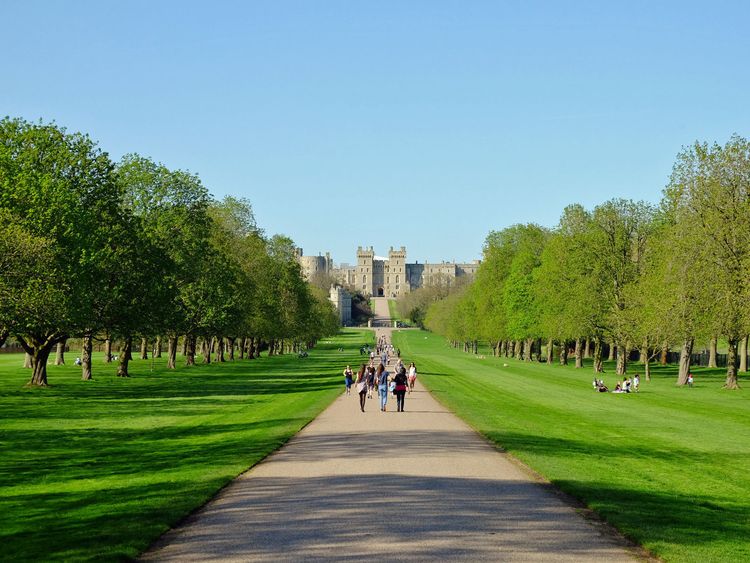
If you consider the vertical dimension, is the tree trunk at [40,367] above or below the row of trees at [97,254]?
below

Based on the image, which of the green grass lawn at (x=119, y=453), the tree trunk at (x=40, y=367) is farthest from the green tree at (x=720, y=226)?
the tree trunk at (x=40, y=367)

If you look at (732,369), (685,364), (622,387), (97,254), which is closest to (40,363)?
(97,254)

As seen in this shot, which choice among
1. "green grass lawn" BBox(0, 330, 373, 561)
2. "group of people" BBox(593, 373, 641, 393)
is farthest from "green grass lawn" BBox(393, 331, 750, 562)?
"green grass lawn" BBox(0, 330, 373, 561)

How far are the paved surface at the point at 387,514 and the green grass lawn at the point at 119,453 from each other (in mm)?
772

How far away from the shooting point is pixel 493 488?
55.9 feet

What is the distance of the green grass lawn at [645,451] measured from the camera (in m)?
14.0

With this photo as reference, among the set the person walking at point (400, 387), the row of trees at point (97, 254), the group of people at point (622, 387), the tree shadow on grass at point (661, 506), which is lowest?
the group of people at point (622, 387)

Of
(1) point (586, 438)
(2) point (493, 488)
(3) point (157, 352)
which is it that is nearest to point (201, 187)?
(3) point (157, 352)

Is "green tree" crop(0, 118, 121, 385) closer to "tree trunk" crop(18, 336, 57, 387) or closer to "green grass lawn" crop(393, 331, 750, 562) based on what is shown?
"tree trunk" crop(18, 336, 57, 387)

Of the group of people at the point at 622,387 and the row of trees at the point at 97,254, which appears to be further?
the group of people at the point at 622,387

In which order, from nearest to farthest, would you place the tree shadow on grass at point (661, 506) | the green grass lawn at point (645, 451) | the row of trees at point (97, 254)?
the tree shadow on grass at point (661, 506)
the green grass lawn at point (645, 451)
the row of trees at point (97, 254)

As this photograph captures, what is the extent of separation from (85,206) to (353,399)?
69.8 ft

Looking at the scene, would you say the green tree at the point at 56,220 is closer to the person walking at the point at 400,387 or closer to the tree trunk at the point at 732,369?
the person walking at the point at 400,387

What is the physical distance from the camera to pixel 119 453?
2391 centimetres
